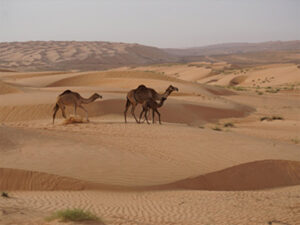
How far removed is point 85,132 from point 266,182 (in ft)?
19.6

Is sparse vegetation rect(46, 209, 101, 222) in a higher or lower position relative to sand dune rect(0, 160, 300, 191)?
higher

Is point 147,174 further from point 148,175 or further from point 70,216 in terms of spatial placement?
point 70,216

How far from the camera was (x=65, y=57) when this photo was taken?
310 ft

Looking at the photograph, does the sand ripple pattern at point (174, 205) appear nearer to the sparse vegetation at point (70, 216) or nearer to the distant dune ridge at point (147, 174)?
the distant dune ridge at point (147, 174)

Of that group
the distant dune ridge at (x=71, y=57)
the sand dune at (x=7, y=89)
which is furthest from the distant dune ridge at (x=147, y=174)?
the distant dune ridge at (x=71, y=57)

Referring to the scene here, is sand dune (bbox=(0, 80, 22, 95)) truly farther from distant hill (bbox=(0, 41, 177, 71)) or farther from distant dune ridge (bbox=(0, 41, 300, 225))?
distant hill (bbox=(0, 41, 177, 71))

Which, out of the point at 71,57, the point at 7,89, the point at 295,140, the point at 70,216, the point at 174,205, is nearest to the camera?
the point at 70,216

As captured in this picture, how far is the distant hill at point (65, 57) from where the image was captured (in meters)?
80.2

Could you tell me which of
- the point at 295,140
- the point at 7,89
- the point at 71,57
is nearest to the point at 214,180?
the point at 295,140

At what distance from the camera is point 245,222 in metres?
6.72

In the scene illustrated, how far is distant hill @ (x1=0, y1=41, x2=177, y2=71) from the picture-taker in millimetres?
80200

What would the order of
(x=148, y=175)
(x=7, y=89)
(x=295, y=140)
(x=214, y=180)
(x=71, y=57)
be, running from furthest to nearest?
(x=71, y=57), (x=7, y=89), (x=295, y=140), (x=214, y=180), (x=148, y=175)

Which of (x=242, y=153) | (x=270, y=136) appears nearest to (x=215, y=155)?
(x=242, y=153)

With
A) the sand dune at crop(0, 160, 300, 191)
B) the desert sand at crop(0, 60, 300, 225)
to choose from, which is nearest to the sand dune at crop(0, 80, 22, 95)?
the desert sand at crop(0, 60, 300, 225)
